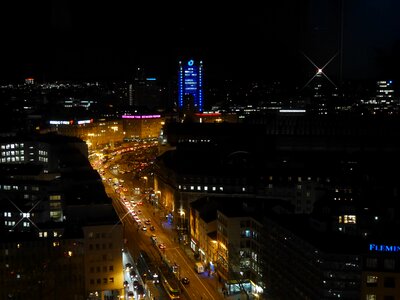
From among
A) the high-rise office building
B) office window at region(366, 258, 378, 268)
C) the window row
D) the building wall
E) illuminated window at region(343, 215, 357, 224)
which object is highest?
the high-rise office building

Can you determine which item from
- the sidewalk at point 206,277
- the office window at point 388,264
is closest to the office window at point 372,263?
the office window at point 388,264

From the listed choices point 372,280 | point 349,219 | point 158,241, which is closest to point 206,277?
point 158,241

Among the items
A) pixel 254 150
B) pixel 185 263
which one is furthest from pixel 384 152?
pixel 185 263

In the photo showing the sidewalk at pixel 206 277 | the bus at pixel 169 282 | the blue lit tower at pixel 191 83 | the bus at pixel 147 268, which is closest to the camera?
the bus at pixel 169 282

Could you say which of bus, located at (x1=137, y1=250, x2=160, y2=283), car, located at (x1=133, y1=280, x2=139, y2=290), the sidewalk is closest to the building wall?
car, located at (x1=133, y1=280, x2=139, y2=290)

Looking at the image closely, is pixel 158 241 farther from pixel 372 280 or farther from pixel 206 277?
pixel 372 280

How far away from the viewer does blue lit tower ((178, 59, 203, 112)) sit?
145 ft

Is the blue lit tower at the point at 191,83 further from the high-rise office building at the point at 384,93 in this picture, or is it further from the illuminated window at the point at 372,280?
the illuminated window at the point at 372,280

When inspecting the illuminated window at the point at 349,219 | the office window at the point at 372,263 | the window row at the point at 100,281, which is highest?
the office window at the point at 372,263

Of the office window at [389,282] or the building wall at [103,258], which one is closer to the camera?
the office window at [389,282]

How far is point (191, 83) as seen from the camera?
45.8 metres

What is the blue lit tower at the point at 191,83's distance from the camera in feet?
145

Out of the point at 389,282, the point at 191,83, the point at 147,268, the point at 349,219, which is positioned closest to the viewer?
the point at 389,282

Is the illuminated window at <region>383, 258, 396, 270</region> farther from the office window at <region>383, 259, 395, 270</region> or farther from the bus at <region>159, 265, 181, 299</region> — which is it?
the bus at <region>159, 265, 181, 299</region>
